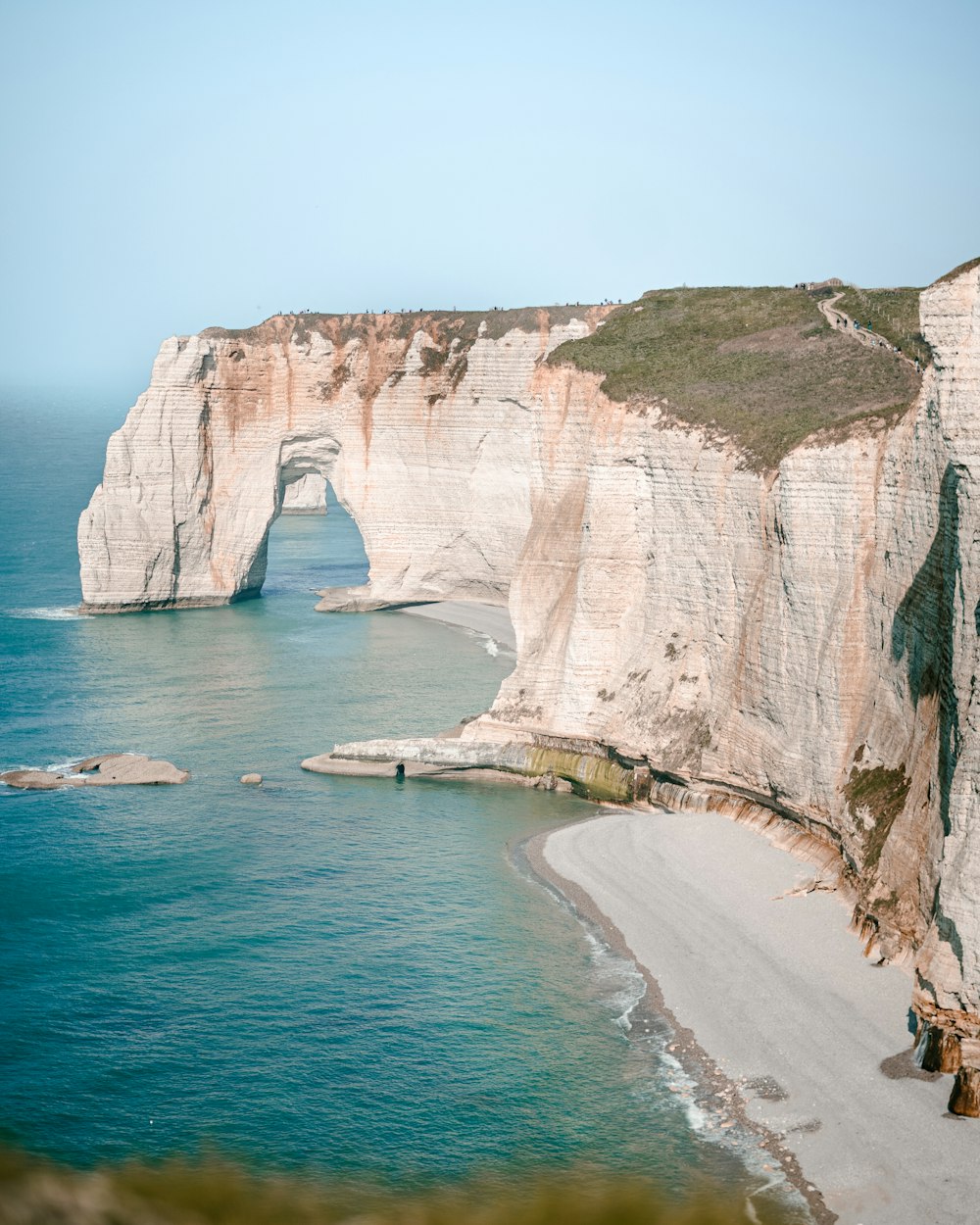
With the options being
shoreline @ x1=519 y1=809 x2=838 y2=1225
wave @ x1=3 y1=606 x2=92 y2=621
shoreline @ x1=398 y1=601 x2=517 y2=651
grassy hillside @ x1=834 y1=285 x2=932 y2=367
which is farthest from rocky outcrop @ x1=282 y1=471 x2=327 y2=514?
shoreline @ x1=519 y1=809 x2=838 y2=1225

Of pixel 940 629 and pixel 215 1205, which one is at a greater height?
pixel 940 629

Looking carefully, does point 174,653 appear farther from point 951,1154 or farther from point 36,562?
point 951,1154

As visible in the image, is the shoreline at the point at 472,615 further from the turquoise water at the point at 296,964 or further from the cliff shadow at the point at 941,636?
the cliff shadow at the point at 941,636

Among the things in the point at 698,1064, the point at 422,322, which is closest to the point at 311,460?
the point at 422,322

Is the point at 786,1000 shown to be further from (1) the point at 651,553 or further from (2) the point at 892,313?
(2) the point at 892,313

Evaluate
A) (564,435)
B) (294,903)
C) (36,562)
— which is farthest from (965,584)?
(36,562)

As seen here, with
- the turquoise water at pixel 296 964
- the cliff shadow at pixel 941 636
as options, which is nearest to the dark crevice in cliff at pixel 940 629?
the cliff shadow at pixel 941 636

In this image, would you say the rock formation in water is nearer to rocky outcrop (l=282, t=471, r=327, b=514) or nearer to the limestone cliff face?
the limestone cliff face

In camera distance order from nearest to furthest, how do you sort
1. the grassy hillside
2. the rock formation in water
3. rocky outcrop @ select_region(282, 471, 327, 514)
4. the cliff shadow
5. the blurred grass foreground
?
the blurred grass foreground → the cliff shadow → the rock formation in water → the grassy hillside → rocky outcrop @ select_region(282, 471, 327, 514)
